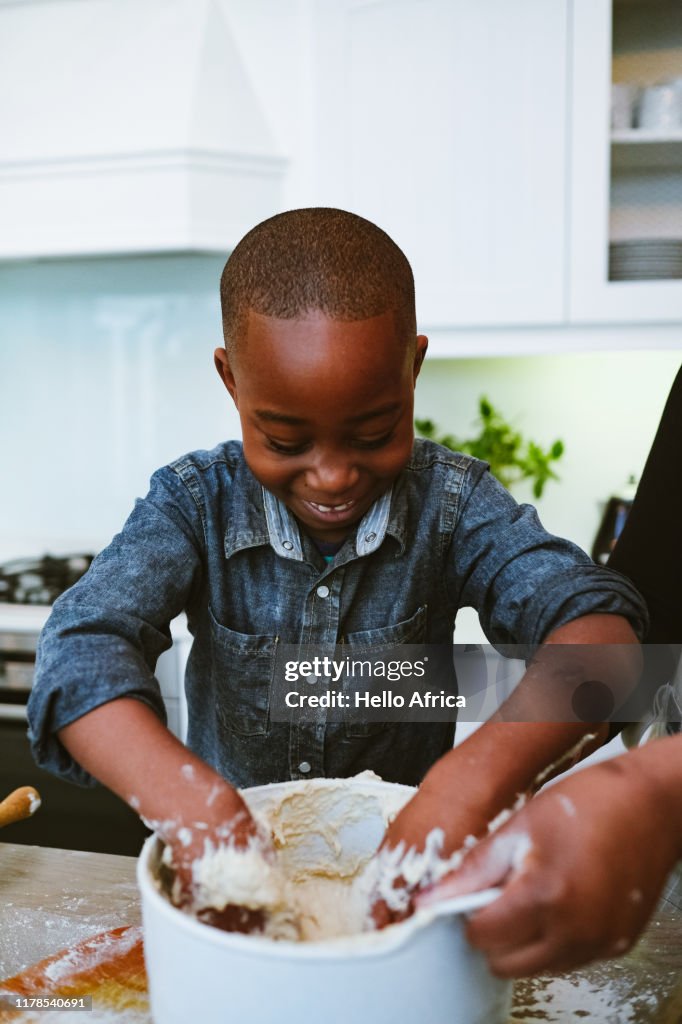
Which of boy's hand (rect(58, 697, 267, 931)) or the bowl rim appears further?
boy's hand (rect(58, 697, 267, 931))

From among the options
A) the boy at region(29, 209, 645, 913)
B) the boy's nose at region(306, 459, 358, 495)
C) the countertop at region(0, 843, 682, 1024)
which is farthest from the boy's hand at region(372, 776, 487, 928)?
the boy's nose at region(306, 459, 358, 495)

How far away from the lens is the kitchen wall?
81.2 inches

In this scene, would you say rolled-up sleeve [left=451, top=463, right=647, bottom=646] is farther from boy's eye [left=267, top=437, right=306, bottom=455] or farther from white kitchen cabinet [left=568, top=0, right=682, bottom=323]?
white kitchen cabinet [left=568, top=0, right=682, bottom=323]

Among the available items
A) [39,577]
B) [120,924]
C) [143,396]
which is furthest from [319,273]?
[143,396]

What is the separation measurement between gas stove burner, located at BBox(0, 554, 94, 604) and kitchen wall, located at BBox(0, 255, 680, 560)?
176mm

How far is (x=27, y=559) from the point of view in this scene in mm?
2201

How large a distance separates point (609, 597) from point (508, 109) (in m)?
1.30

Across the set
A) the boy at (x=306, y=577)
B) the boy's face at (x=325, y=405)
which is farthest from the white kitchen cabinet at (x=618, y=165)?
the boy's face at (x=325, y=405)

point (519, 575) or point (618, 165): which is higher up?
point (618, 165)

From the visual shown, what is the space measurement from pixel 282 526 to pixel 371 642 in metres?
0.14

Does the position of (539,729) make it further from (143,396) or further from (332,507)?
(143,396)

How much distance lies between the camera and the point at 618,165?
1.73 metres

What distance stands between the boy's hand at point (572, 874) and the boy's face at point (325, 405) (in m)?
0.32

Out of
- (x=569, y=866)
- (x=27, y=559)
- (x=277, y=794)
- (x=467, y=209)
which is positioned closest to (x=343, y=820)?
(x=277, y=794)
